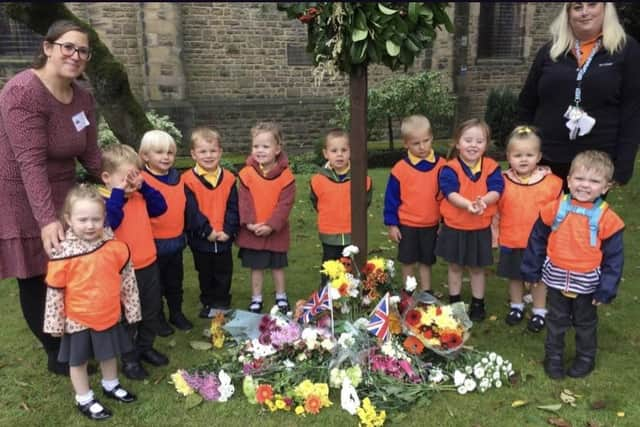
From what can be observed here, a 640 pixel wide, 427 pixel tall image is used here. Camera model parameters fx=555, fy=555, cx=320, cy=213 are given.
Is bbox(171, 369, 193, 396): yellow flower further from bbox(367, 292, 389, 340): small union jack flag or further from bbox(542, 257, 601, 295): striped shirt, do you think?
bbox(542, 257, 601, 295): striped shirt

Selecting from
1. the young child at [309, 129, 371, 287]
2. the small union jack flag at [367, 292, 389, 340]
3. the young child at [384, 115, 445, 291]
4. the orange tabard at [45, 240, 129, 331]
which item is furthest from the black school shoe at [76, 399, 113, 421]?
the young child at [384, 115, 445, 291]

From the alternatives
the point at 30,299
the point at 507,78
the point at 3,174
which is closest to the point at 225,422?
the point at 30,299

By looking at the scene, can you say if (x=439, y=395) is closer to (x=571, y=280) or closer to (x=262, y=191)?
(x=571, y=280)

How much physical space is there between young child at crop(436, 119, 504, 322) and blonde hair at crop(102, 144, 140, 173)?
2183mm

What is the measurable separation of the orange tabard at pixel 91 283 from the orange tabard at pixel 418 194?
2168mm

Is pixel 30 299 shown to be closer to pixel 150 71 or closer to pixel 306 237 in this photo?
pixel 306 237

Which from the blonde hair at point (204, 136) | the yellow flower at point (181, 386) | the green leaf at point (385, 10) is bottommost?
the yellow flower at point (181, 386)

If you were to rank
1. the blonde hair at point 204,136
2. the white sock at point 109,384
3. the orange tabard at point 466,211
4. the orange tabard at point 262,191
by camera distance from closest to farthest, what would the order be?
the white sock at point 109,384, the orange tabard at point 466,211, the blonde hair at point 204,136, the orange tabard at point 262,191

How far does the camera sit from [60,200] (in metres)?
3.37

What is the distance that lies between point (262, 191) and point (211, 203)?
41cm

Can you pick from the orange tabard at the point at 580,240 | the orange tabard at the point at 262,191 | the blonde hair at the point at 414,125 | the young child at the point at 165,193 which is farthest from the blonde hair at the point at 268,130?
the orange tabard at the point at 580,240

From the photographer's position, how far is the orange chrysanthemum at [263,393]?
10.9 ft

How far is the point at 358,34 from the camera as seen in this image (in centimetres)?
318

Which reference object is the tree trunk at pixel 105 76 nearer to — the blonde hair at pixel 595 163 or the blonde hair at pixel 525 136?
the blonde hair at pixel 525 136
